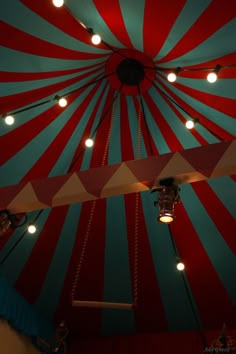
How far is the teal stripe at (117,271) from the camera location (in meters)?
4.19

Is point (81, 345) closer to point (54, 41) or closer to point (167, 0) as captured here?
point (54, 41)

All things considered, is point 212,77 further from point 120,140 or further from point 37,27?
point 37,27

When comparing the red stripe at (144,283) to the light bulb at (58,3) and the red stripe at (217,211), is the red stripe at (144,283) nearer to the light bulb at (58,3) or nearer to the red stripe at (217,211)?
the red stripe at (217,211)

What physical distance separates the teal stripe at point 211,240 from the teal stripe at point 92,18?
151 centimetres

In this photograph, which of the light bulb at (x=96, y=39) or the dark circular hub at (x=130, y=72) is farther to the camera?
the dark circular hub at (x=130, y=72)

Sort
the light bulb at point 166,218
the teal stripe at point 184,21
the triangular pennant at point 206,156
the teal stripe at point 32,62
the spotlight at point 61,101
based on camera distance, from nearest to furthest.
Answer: the triangular pennant at point 206,156
the light bulb at point 166,218
the teal stripe at point 184,21
the teal stripe at point 32,62
the spotlight at point 61,101

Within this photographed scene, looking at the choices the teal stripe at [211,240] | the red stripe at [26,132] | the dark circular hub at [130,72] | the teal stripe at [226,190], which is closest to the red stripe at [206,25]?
the dark circular hub at [130,72]

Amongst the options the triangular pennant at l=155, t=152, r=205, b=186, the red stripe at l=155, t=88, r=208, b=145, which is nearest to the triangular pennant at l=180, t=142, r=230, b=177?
the triangular pennant at l=155, t=152, r=205, b=186

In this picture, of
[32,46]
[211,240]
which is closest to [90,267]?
[211,240]

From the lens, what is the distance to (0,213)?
2609 mm

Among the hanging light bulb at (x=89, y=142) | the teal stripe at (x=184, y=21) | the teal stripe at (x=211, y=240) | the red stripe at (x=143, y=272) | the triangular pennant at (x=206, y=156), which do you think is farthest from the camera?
the teal stripe at (x=211, y=240)

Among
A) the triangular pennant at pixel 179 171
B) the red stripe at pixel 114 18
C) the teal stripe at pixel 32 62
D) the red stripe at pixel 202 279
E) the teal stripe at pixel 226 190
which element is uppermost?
the teal stripe at pixel 32 62

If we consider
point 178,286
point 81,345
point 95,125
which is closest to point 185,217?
point 178,286

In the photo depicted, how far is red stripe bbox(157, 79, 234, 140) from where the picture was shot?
3360 mm
